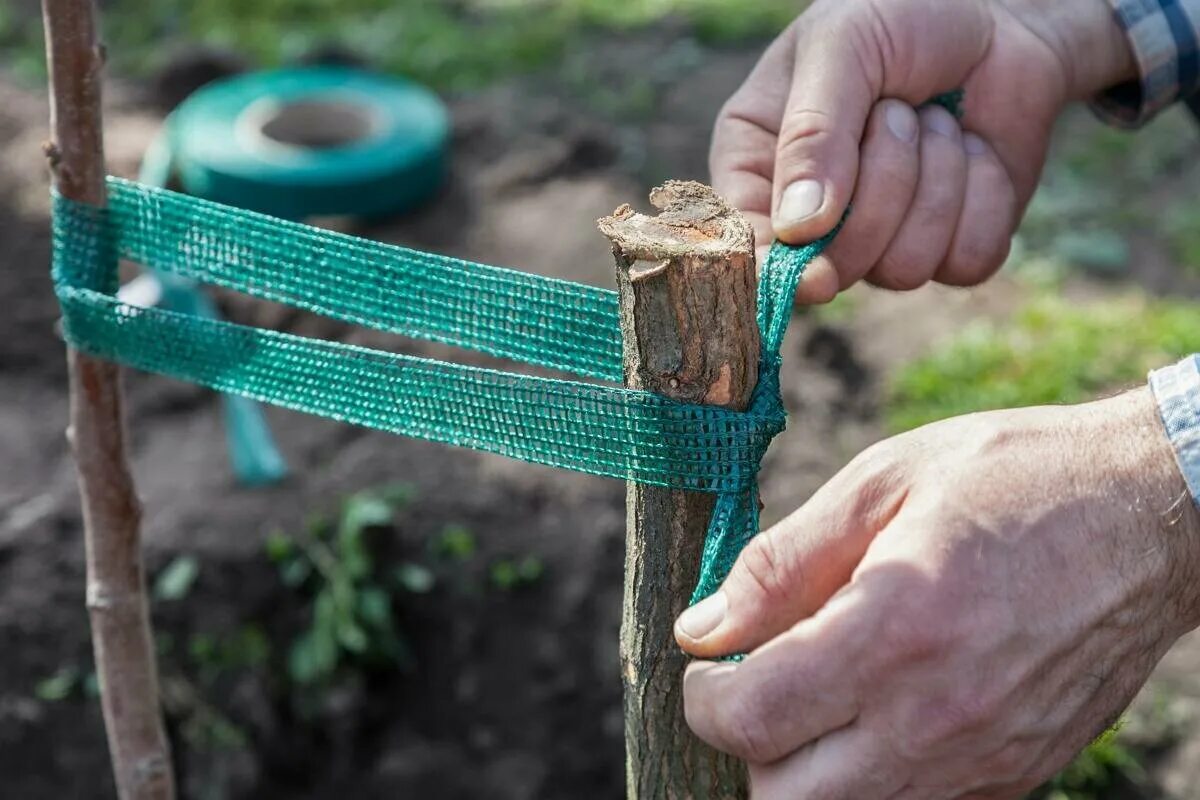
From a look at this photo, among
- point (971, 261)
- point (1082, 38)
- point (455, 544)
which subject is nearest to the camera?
point (971, 261)

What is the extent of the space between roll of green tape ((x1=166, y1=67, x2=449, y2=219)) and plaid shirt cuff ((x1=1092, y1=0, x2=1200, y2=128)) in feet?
8.63

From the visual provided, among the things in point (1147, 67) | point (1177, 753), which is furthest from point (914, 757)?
point (1177, 753)

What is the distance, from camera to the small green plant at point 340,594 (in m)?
2.89

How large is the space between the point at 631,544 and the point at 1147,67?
1298 mm

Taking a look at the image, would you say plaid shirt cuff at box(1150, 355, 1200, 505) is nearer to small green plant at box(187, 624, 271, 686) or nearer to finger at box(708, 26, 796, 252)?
finger at box(708, 26, 796, 252)

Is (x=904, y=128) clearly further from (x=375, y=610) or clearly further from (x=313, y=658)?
(x=313, y=658)

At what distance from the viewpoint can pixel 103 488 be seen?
172cm

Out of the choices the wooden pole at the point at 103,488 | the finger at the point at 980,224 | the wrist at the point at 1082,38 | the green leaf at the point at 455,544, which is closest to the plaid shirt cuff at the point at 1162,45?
the wrist at the point at 1082,38

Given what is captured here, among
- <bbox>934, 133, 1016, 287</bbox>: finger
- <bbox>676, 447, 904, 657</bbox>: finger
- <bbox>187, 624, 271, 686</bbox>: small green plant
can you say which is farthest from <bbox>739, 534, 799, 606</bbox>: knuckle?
<bbox>187, 624, 271, 686</bbox>: small green plant

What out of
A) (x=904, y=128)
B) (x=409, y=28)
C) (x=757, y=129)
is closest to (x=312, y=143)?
(x=409, y=28)

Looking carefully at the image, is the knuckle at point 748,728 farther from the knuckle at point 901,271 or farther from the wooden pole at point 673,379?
the knuckle at point 901,271

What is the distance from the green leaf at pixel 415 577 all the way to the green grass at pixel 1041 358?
1286mm

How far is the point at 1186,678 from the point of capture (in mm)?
2721

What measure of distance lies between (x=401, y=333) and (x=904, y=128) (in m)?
0.79
